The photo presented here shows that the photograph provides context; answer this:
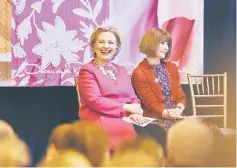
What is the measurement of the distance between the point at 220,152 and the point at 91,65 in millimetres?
730

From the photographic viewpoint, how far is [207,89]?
1529 millimetres

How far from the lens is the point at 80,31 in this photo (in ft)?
4.79

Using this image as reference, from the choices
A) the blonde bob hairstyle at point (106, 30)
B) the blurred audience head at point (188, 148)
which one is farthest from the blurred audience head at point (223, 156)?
the blonde bob hairstyle at point (106, 30)

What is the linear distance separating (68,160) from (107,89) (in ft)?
2.95

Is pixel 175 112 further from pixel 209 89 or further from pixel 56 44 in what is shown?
pixel 56 44

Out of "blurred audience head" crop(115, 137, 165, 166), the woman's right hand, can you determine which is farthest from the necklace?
"blurred audience head" crop(115, 137, 165, 166)

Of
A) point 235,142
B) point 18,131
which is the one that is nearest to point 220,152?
point 235,142

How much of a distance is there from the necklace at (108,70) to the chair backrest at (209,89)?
0.27 m

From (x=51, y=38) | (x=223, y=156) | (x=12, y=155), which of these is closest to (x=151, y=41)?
(x=51, y=38)

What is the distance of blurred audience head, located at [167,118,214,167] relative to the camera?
67cm

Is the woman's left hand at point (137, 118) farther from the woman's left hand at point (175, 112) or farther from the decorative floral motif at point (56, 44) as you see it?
the decorative floral motif at point (56, 44)

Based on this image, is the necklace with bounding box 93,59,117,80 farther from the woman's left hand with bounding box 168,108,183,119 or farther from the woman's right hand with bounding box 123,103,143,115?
the woman's left hand with bounding box 168,108,183,119

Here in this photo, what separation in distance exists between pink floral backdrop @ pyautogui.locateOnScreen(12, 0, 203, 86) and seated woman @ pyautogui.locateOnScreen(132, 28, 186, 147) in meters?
0.03

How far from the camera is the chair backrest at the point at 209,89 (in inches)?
58.6
